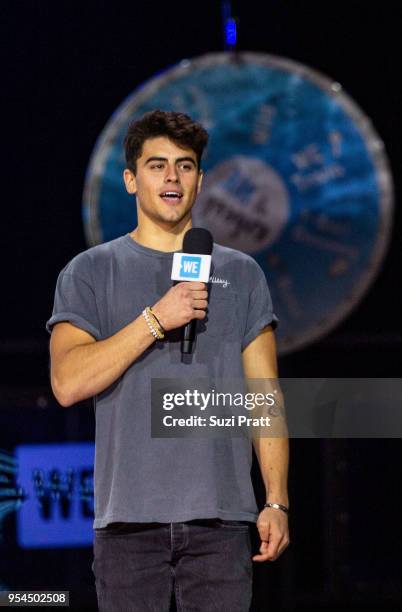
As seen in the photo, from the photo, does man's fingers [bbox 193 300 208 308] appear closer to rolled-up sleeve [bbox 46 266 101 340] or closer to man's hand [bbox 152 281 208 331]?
man's hand [bbox 152 281 208 331]

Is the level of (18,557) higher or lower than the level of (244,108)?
lower

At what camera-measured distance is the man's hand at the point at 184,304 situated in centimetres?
186

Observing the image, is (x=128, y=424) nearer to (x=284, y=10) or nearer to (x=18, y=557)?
(x=18, y=557)

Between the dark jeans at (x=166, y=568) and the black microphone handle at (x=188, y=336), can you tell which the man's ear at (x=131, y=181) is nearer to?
the black microphone handle at (x=188, y=336)

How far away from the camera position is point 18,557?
3594mm

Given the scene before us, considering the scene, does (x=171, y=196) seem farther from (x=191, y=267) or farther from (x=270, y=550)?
(x=270, y=550)

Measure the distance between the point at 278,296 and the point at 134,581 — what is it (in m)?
2.00

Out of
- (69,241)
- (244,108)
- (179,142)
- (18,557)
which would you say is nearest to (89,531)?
(18,557)

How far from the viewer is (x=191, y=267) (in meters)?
1.90

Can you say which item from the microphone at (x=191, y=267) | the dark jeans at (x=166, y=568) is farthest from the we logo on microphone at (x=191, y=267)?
the dark jeans at (x=166, y=568)

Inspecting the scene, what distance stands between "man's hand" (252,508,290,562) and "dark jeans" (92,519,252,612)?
0.07 metres

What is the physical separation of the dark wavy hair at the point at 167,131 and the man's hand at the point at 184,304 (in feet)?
1.22

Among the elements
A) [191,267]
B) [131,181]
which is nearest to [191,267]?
[191,267]

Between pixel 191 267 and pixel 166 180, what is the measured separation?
239mm
